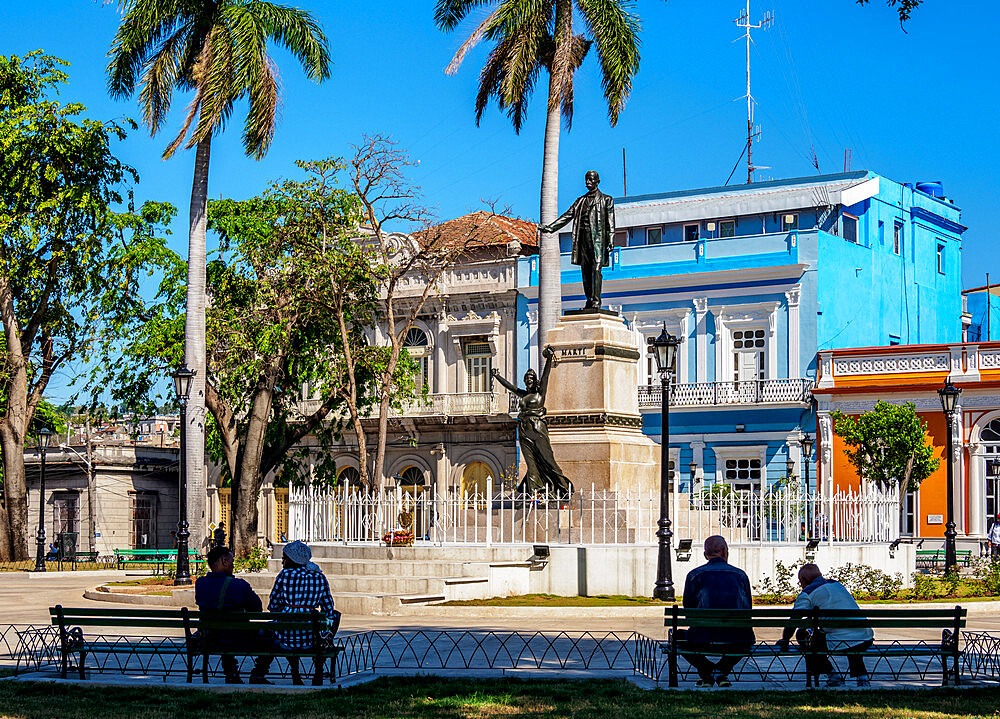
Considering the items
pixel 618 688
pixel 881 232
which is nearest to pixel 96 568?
pixel 881 232

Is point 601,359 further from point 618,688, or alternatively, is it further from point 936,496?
point 936,496

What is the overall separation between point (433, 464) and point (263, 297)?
11502mm

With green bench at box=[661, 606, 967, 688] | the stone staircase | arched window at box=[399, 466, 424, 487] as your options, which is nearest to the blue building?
arched window at box=[399, 466, 424, 487]

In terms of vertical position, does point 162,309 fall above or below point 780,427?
above

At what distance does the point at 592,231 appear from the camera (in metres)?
21.7

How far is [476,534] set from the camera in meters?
20.7

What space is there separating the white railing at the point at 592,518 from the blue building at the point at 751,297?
15.7 m

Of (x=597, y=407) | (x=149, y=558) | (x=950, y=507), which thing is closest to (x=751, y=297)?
(x=950, y=507)

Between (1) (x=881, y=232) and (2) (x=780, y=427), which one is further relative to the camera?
(1) (x=881, y=232)

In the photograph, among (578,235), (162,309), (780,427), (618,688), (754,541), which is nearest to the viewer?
(618,688)

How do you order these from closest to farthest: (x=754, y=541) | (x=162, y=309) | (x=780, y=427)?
1. (x=754, y=541)
2. (x=162, y=309)
3. (x=780, y=427)

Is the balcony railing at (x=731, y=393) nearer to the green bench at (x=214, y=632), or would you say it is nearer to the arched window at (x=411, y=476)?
the arched window at (x=411, y=476)

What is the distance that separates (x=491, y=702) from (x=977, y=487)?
94.0 ft

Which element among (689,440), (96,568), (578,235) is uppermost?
(578,235)
